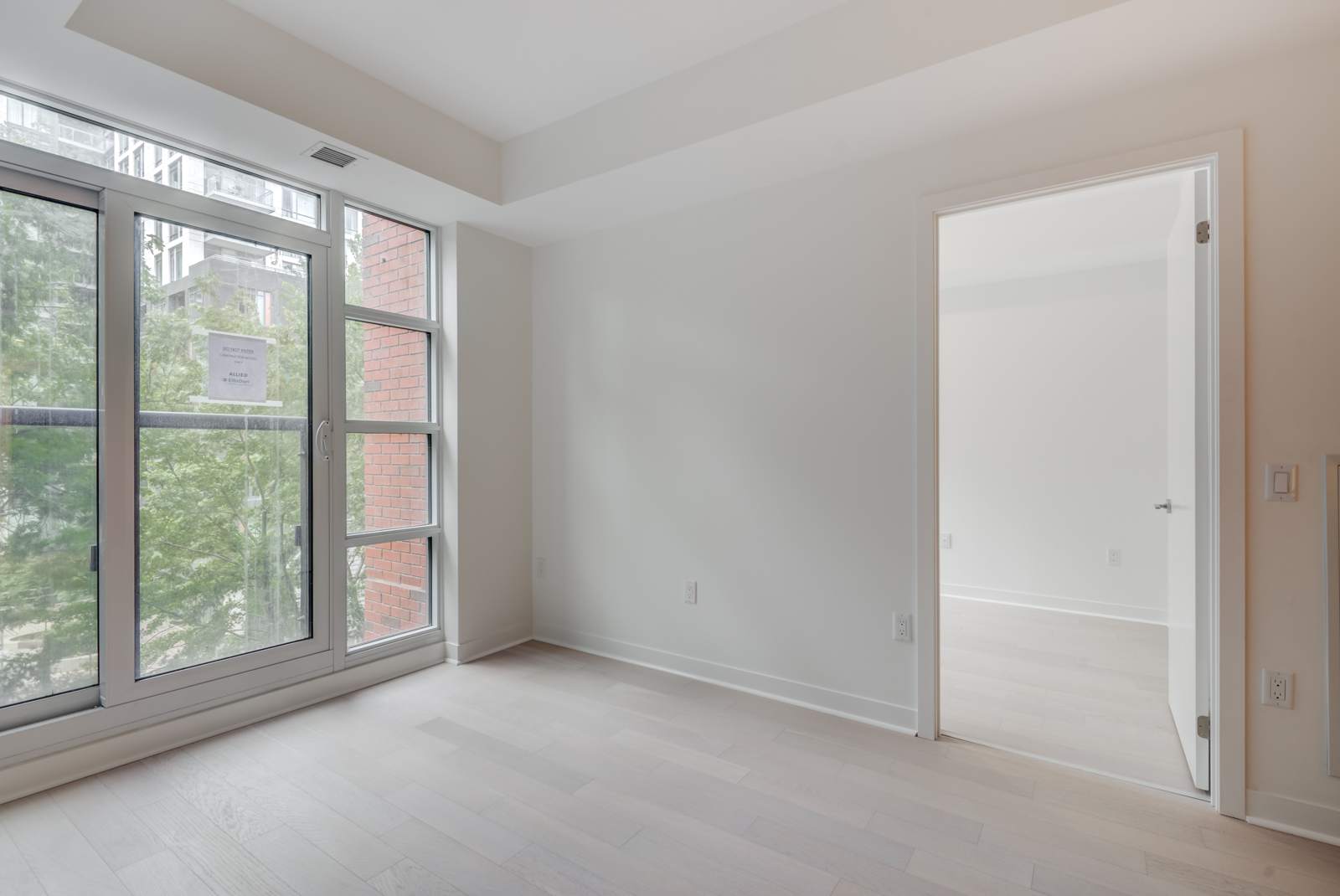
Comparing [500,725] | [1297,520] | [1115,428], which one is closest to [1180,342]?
[1297,520]

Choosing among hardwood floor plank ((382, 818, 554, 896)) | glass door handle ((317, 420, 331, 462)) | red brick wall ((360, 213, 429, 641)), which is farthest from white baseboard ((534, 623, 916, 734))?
glass door handle ((317, 420, 331, 462))

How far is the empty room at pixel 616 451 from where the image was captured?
1.98 m

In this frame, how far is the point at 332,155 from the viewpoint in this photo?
2.76m

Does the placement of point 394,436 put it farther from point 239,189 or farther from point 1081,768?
point 1081,768

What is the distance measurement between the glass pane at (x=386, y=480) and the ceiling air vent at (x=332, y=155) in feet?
4.33

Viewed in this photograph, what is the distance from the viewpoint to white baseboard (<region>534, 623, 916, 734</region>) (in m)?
2.79

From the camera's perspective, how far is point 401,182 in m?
3.06

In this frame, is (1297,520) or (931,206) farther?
(931,206)

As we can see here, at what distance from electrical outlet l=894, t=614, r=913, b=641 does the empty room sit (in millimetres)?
12

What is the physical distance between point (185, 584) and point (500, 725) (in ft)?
4.84

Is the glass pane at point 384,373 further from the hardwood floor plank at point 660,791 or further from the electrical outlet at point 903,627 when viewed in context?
the electrical outlet at point 903,627

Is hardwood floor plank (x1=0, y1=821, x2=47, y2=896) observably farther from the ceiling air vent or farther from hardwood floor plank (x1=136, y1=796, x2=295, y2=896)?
the ceiling air vent

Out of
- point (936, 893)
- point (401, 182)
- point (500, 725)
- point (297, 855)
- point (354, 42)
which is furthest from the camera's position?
point (401, 182)

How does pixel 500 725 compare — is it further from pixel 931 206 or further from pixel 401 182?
pixel 931 206
